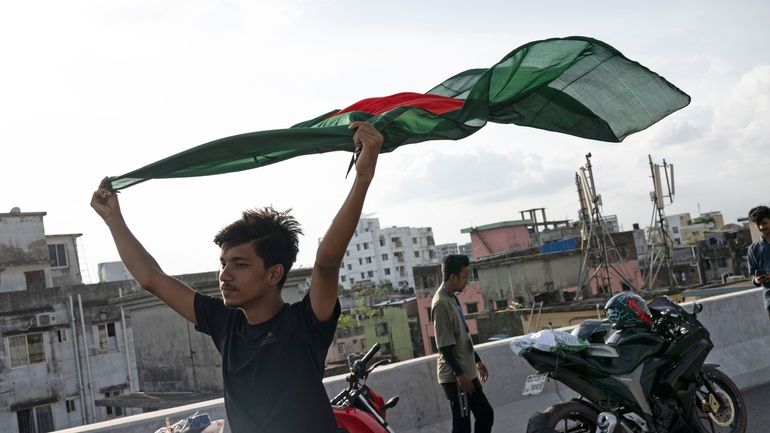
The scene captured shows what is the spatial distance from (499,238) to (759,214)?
48.9m

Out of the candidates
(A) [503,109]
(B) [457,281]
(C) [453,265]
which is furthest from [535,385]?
(A) [503,109]

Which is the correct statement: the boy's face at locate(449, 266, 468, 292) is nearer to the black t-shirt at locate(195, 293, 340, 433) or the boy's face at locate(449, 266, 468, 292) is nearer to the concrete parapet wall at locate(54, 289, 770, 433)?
the concrete parapet wall at locate(54, 289, 770, 433)

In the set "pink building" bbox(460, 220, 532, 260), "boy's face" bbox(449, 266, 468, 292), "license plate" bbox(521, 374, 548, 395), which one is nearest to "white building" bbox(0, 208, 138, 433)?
"pink building" bbox(460, 220, 532, 260)

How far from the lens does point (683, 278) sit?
165 feet

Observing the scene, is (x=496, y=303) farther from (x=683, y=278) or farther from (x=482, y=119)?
(x=482, y=119)

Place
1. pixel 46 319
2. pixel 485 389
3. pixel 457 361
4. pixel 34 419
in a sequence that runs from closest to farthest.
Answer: pixel 457 361
pixel 485 389
pixel 46 319
pixel 34 419

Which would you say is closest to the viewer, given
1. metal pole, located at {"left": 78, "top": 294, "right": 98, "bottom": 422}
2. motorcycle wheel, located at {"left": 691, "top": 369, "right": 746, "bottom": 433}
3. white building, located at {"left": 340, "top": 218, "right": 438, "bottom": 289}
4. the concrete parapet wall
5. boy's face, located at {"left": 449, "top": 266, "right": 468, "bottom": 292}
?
the concrete parapet wall

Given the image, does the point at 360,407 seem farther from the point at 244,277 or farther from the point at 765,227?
the point at 765,227

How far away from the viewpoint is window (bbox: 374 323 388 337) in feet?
175

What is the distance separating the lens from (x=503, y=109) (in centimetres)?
423

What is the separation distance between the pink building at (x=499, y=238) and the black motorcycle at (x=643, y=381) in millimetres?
49727

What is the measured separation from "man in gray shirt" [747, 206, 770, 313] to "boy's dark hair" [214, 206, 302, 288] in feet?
19.2

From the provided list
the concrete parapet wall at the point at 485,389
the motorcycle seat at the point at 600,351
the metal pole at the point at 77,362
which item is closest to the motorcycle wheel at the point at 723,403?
the motorcycle seat at the point at 600,351

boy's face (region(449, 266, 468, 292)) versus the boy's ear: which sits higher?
the boy's ear
